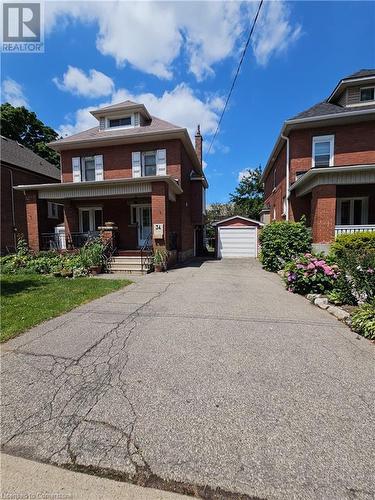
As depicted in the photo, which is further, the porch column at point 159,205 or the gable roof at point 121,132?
the gable roof at point 121,132

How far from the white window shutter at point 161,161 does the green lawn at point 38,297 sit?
8.12 m

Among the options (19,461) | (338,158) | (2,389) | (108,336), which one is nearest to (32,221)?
(108,336)

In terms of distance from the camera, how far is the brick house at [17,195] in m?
17.8

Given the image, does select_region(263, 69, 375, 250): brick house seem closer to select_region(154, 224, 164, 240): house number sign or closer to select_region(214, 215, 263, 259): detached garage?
select_region(214, 215, 263, 259): detached garage

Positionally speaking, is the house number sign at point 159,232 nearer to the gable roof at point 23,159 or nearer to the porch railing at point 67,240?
the porch railing at point 67,240

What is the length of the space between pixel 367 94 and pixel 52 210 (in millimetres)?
22382

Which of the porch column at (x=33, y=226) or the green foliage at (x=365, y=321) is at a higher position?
the porch column at (x=33, y=226)

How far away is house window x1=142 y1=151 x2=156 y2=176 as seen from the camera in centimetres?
1526

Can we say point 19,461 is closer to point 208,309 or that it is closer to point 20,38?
point 208,309

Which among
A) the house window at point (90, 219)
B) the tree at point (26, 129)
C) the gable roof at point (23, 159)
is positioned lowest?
the house window at point (90, 219)

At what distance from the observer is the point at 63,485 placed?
1.76 meters

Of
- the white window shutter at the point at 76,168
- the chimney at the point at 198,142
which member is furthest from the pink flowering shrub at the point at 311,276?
the chimney at the point at 198,142

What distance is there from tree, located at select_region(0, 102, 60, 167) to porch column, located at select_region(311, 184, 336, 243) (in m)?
33.3

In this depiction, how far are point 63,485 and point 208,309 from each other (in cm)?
421
